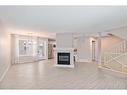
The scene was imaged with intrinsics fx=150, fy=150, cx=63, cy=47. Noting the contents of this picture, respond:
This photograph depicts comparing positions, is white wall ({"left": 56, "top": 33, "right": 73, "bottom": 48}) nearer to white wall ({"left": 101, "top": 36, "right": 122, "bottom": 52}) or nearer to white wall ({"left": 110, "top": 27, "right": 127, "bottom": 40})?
white wall ({"left": 110, "top": 27, "right": 127, "bottom": 40})

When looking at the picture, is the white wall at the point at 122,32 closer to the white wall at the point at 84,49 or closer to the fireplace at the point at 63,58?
the fireplace at the point at 63,58

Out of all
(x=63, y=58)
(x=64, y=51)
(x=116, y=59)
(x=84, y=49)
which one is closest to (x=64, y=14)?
(x=116, y=59)

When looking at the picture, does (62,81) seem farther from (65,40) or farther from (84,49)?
(84,49)

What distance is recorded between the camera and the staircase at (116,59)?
7402mm

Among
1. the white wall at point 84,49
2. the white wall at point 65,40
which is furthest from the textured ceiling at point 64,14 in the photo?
the white wall at point 84,49

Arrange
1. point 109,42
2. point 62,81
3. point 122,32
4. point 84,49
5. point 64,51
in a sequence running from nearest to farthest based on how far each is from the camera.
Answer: point 62,81, point 122,32, point 64,51, point 109,42, point 84,49

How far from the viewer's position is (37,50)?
13.9 m

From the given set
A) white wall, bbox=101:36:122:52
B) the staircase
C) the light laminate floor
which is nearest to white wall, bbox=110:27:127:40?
the staircase

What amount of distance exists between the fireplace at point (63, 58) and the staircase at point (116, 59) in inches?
87.6

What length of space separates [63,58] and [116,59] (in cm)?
350

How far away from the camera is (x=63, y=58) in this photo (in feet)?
32.6
